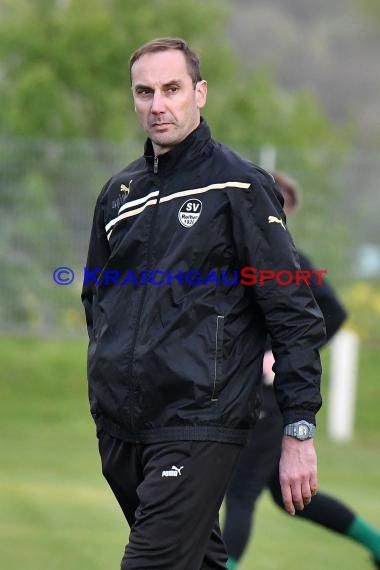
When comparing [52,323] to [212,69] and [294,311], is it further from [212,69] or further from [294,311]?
[294,311]

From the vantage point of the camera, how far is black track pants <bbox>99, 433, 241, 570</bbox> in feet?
14.0

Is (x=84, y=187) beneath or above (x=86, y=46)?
beneath

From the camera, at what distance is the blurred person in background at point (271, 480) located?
20.9 feet

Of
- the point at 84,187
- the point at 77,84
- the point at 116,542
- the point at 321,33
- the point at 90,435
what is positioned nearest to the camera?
the point at 116,542

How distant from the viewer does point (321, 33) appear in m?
57.0

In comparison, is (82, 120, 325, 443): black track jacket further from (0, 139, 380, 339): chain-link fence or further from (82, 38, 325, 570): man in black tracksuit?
(0, 139, 380, 339): chain-link fence

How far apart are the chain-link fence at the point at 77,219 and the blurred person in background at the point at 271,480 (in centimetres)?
830

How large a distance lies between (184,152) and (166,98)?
19cm

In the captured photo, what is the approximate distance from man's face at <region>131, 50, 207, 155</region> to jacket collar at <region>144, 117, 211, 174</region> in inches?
0.9

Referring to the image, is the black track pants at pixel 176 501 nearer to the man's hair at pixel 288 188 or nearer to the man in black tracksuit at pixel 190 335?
the man in black tracksuit at pixel 190 335

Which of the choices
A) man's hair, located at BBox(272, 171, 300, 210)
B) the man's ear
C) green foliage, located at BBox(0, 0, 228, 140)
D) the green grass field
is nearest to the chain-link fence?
the green grass field

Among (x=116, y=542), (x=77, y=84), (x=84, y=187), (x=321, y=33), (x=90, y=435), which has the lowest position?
(x=90, y=435)

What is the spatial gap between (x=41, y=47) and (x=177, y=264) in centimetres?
1510

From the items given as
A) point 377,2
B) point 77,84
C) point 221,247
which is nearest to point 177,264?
point 221,247
